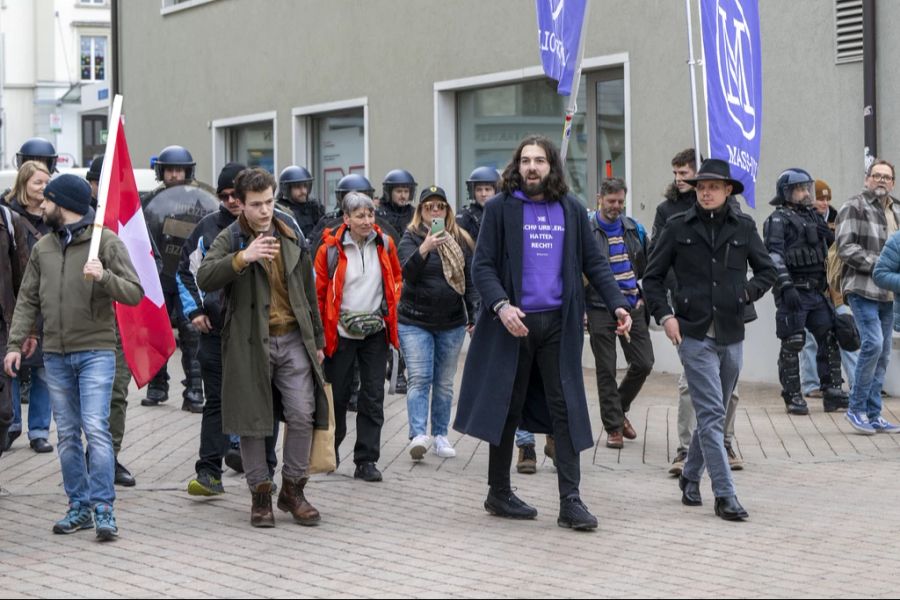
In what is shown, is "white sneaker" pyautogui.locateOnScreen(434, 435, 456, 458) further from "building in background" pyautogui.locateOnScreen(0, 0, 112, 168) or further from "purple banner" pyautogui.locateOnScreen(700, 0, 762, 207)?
"building in background" pyautogui.locateOnScreen(0, 0, 112, 168)

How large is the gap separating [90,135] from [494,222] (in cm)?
5478

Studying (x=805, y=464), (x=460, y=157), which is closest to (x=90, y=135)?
(x=460, y=157)

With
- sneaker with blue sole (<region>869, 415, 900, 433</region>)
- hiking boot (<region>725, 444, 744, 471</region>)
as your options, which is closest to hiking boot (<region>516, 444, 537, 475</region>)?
hiking boot (<region>725, 444, 744, 471</region>)

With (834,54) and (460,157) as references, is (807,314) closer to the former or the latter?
(834,54)

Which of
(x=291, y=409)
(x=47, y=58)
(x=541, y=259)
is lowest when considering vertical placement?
(x=291, y=409)

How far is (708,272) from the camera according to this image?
8.30m

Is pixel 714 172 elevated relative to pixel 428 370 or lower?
elevated

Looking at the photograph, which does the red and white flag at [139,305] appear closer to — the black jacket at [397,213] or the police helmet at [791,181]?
the black jacket at [397,213]

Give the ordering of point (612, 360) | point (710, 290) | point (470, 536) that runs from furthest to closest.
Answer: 1. point (612, 360)
2. point (710, 290)
3. point (470, 536)

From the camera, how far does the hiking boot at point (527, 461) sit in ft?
31.7

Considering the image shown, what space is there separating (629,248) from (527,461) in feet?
6.58

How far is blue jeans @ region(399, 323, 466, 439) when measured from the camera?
33.6 feet

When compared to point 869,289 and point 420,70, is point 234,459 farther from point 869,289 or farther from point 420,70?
point 420,70

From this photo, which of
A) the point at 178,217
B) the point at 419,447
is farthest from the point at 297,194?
the point at 419,447
